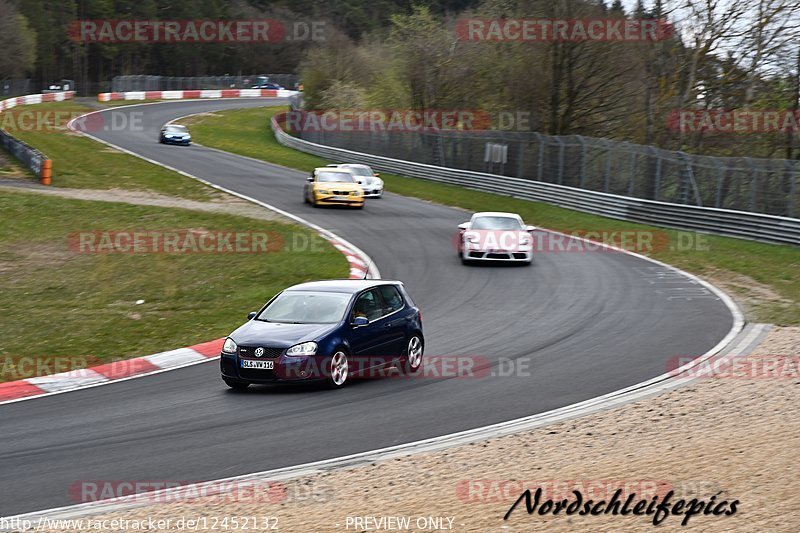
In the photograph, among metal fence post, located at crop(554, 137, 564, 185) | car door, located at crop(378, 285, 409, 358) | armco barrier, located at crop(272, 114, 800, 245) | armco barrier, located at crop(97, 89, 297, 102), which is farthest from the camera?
armco barrier, located at crop(97, 89, 297, 102)

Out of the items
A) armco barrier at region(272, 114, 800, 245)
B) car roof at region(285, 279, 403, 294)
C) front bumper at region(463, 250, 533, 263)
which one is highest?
car roof at region(285, 279, 403, 294)

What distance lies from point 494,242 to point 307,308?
12.3 meters

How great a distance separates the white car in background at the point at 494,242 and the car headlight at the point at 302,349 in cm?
1305

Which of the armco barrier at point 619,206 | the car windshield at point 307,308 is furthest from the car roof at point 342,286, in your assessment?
the armco barrier at point 619,206

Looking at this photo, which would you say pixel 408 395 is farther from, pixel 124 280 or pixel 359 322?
pixel 124 280

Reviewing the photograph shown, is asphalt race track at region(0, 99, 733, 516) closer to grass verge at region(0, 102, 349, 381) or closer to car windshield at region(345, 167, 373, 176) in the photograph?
grass verge at region(0, 102, 349, 381)

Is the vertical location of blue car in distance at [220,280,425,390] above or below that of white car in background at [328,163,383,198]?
above

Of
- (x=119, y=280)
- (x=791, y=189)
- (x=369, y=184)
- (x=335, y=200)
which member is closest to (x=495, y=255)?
(x=119, y=280)

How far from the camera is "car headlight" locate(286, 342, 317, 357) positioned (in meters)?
12.9

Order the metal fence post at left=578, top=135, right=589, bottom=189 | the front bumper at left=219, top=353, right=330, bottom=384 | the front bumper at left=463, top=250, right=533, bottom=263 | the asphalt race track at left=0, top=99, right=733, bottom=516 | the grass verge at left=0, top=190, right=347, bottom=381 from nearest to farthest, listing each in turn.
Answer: the asphalt race track at left=0, top=99, right=733, bottom=516 < the front bumper at left=219, top=353, right=330, bottom=384 < the grass verge at left=0, top=190, right=347, bottom=381 < the front bumper at left=463, top=250, right=533, bottom=263 < the metal fence post at left=578, top=135, right=589, bottom=189

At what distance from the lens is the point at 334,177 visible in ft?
123

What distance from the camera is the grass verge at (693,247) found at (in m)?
21.1

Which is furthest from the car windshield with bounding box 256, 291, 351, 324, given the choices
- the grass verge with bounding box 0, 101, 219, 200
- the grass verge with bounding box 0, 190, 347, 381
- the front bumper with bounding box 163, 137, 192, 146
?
the front bumper with bounding box 163, 137, 192, 146

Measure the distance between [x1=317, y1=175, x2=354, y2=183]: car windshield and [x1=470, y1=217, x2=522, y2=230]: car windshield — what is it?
11.3 m
